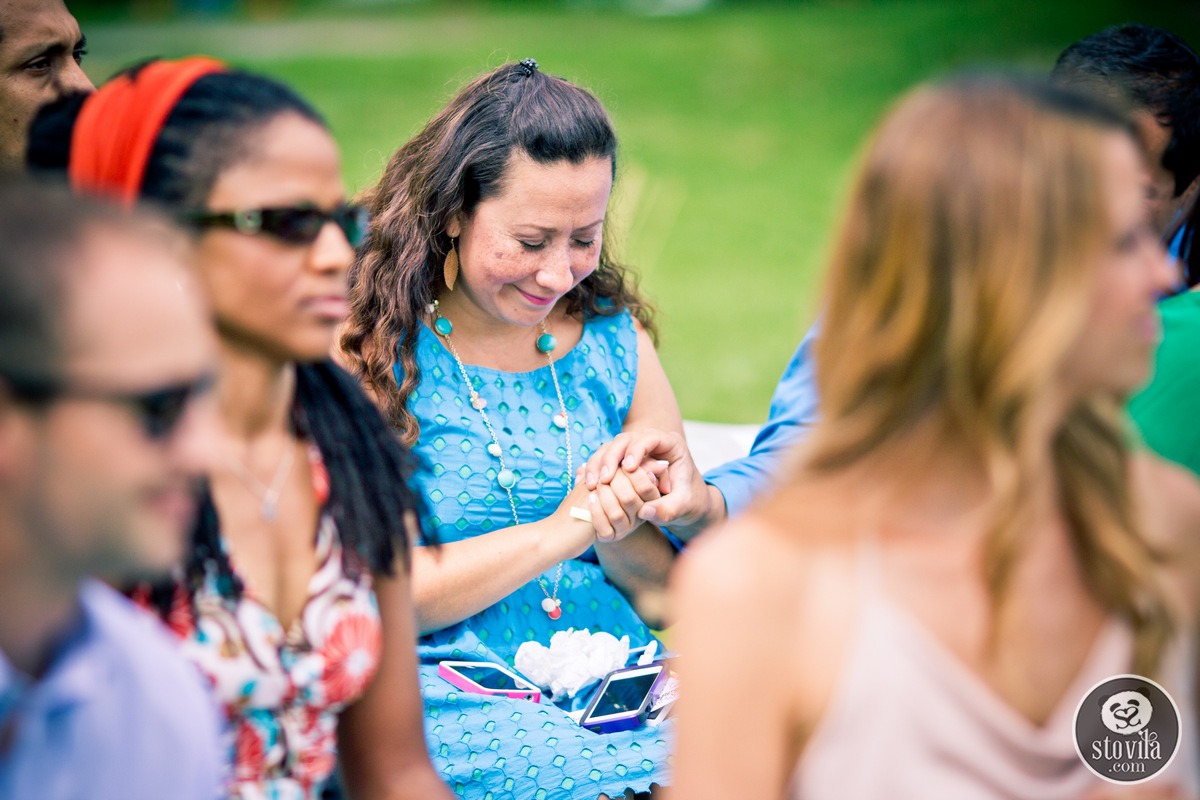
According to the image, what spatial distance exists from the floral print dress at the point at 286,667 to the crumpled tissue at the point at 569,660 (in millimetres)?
884

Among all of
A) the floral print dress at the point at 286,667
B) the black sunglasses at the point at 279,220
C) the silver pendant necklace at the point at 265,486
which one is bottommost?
the floral print dress at the point at 286,667

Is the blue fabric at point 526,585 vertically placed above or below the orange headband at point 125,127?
below

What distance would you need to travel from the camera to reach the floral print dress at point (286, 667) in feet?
5.61

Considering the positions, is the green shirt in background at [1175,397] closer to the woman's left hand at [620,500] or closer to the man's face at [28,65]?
the woman's left hand at [620,500]

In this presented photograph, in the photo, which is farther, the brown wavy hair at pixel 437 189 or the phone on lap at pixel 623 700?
the brown wavy hair at pixel 437 189

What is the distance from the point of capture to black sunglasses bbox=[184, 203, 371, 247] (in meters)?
1.68

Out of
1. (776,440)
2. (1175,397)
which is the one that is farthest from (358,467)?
(1175,397)

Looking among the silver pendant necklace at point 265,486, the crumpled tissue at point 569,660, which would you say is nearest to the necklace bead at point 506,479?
the crumpled tissue at point 569,660

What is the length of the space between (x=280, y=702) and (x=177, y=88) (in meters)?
0.85

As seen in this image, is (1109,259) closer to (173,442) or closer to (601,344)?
(173,442)

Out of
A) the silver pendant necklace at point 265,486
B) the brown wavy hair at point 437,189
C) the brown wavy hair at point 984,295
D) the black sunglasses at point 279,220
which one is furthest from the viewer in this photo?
the brown wavy hair at point 437,189

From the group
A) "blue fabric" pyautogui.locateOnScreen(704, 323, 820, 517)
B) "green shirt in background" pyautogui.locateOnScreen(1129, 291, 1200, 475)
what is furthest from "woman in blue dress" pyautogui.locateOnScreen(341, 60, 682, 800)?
"green shirt in background" pyautogui.locateOnScreen(1129, 291, 1200, 475)

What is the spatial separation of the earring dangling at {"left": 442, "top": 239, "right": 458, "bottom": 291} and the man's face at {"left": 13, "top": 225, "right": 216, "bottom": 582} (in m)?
1.49

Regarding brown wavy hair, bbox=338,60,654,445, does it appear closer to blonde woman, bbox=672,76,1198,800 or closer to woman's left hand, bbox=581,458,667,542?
woman's left hand, bbox=581,458,667,542
